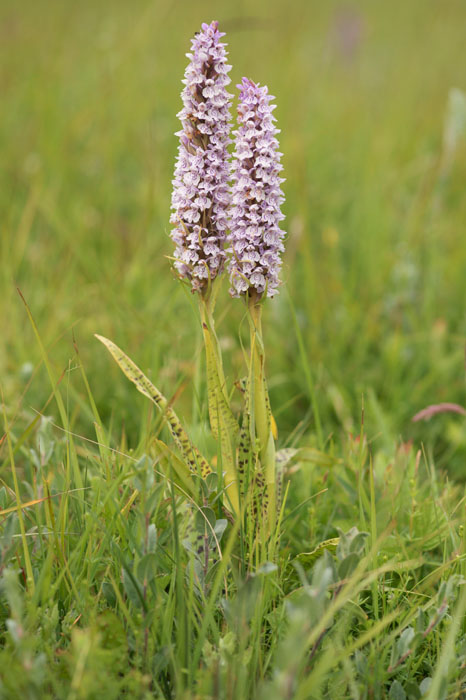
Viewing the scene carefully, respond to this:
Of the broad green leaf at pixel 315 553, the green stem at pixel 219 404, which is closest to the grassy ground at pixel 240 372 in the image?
the broad green leaf at pixel 315 553

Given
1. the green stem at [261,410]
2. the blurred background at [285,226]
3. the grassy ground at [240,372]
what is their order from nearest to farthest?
1. the grassy ground at [240,372]
2. the green stem at [261,410]
3. the blurred background at [285,226]

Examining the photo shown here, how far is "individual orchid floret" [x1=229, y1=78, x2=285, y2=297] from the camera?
4.58 feet

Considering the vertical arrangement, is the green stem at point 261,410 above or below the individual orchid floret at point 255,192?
below

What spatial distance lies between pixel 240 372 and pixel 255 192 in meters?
1.44

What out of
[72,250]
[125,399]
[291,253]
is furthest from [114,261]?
[125,399]

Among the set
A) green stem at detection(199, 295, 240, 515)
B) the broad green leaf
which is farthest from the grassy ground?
green stem at detection(199, 295, 240, 515)

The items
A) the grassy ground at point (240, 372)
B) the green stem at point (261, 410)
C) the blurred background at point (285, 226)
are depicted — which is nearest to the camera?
the grassy ground at point (240, 372)

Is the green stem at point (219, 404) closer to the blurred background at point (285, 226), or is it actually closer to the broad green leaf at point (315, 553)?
the blurred background at point (285, 226)

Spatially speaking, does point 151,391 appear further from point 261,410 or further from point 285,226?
point 285,226

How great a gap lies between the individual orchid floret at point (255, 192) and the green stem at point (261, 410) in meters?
0.11

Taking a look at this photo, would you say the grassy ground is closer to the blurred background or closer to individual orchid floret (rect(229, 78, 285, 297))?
the blurred background

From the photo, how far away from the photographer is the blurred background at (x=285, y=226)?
108 inches

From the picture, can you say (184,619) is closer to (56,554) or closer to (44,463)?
(56,554)

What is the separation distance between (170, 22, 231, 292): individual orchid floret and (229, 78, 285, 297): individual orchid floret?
4 centimetres
